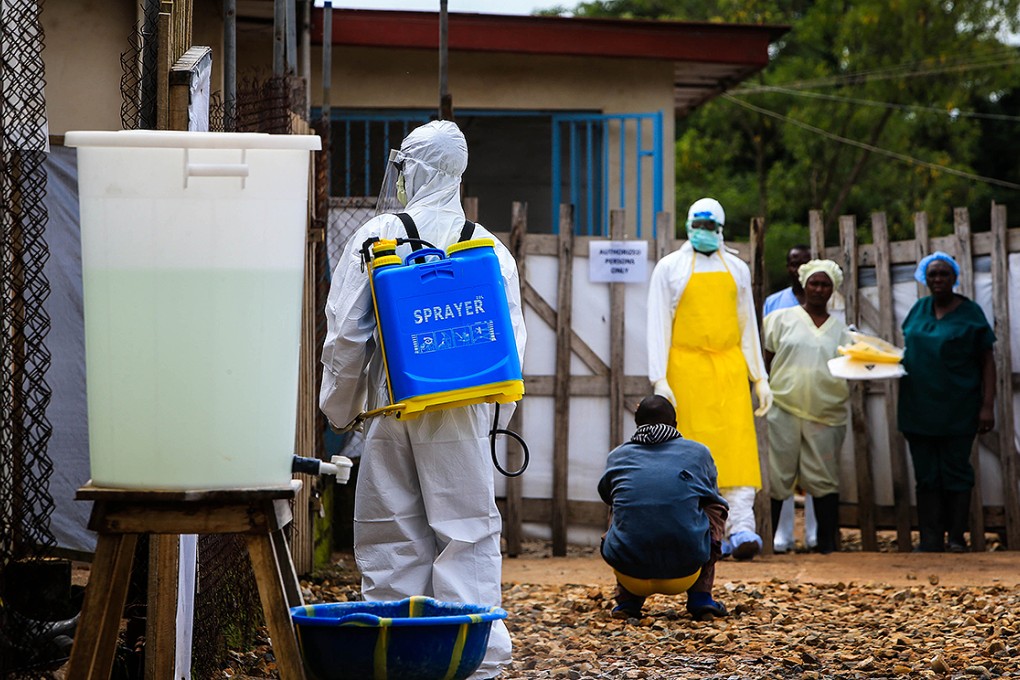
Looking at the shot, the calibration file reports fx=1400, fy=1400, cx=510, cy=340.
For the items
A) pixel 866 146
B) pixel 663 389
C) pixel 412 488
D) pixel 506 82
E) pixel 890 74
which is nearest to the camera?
pixel 412 488

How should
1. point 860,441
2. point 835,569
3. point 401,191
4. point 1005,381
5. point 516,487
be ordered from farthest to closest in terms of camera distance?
1. point 860,441
2. point 1005,381
3. point 516,487
4. point 835,569
5. point 401,191

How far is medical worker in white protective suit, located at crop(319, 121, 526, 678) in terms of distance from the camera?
473 centimetres

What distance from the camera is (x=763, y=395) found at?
892 cm

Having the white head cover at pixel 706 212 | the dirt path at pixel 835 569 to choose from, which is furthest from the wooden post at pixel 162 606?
the white head cover at pixel 706 212

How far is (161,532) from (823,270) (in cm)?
699

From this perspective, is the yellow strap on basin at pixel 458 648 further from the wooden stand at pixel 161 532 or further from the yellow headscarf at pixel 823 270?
the yellow headscarf at pixel 823 270

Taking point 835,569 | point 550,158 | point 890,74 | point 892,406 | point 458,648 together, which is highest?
point 890,74

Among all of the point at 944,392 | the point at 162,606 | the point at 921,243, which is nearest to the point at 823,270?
the point at 921,243

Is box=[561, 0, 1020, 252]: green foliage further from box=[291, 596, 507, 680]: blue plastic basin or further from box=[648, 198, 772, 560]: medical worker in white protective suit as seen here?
box=[291, 596, 507, 680]: blue plastic basin

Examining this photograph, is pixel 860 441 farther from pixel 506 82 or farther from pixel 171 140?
pixel 171 140

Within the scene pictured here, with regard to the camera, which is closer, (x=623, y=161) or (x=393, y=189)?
(x=393, y=189)

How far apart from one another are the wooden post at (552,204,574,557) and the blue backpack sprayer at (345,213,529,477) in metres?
4.47

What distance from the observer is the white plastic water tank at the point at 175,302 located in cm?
334

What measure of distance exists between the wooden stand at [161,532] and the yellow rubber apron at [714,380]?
5.56m
